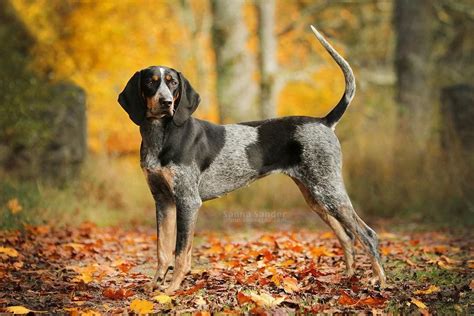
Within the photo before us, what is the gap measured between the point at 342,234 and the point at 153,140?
1832mm

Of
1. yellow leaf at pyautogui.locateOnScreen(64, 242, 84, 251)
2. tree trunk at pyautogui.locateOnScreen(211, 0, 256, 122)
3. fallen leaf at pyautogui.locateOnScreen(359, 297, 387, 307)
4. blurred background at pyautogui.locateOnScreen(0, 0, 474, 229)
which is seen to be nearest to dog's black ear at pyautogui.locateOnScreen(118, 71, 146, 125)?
yellow leaf at pyautogui.locateOnScreen(64, 242, 84, 251)

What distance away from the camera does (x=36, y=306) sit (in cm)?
427

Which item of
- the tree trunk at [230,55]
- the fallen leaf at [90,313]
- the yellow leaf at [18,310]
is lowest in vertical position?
the fallen leaf at [90,313]

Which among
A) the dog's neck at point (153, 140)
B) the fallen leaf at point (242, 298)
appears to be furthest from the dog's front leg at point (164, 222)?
the fallen leaf at point (242, 298)

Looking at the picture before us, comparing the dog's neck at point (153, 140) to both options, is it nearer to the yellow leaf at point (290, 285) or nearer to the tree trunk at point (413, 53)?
the yellow leaf at point (290, 285)

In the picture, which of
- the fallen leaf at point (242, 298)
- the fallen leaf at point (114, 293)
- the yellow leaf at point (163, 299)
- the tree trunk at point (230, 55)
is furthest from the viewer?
the tree trunk at point (230, 55)

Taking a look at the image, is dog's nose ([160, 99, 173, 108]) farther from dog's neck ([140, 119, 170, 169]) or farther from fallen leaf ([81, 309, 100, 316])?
fallen leaf ([81, 309, 100, 316])

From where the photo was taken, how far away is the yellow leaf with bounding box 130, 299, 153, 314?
13.6 ft

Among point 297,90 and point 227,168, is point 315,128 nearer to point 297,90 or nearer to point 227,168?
point 227,168

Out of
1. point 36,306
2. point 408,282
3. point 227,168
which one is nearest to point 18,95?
point 227,168

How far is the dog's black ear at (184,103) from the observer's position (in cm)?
495

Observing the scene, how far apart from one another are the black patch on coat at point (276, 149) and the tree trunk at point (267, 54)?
9.04 meters

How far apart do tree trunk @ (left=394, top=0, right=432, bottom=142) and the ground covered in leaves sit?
5.89 meters

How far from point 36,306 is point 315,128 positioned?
104 inches
